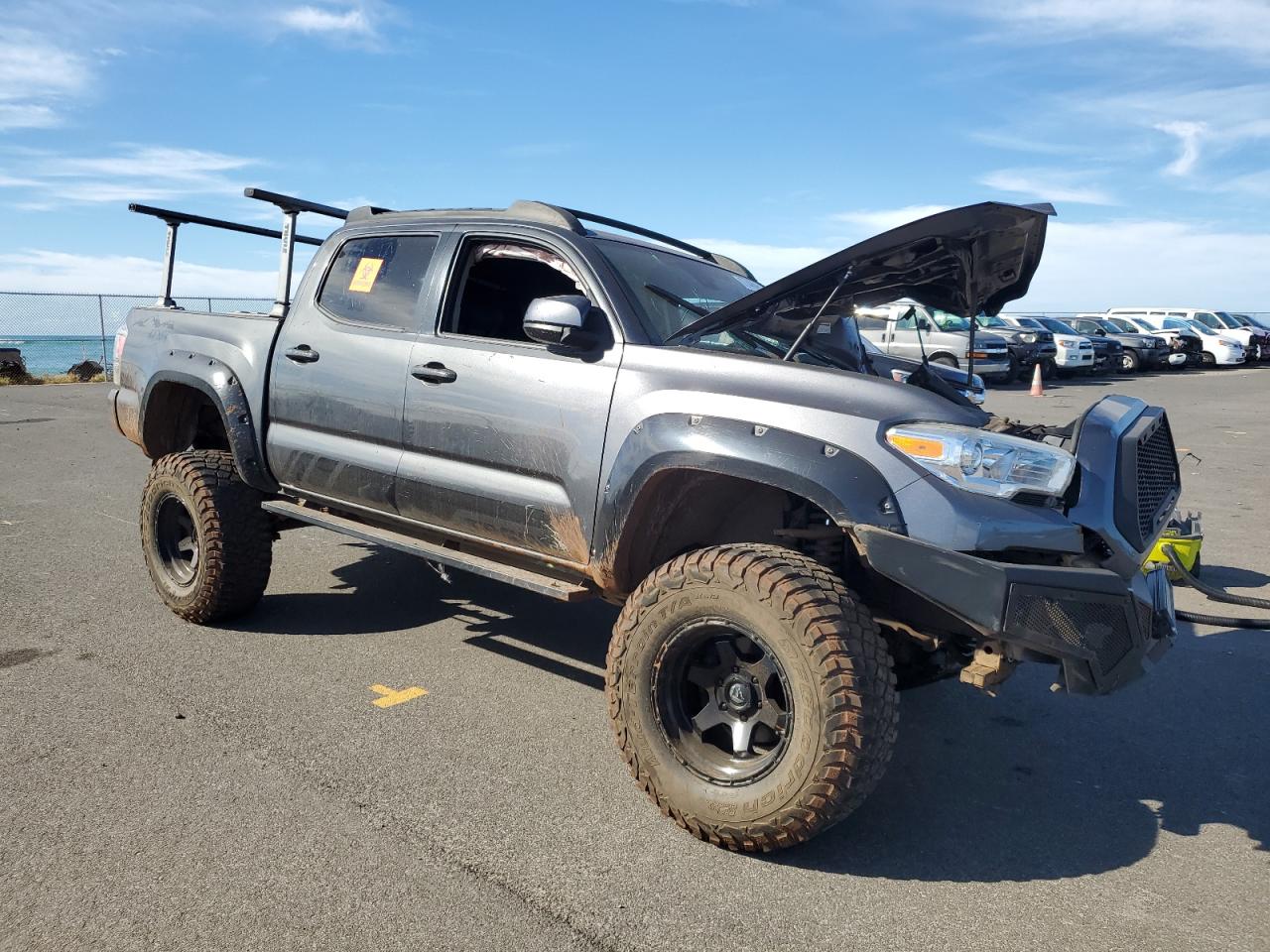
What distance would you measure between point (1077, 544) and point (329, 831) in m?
2.43

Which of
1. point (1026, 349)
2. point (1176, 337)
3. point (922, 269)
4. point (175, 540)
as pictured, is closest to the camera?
point (922, 269)

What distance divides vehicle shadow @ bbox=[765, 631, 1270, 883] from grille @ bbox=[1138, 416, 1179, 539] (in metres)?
0.99

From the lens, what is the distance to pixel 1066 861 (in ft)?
10.3

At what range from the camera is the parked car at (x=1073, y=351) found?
88.7ft

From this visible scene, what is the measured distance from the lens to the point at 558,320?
138 inches

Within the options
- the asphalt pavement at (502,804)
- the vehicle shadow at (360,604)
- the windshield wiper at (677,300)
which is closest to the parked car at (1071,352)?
the asphalt pavement at (502,804)

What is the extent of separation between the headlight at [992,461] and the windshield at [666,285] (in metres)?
1.15

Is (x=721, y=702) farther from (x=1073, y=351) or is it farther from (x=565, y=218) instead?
(x=1073, y=351)

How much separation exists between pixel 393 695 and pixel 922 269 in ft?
8.98

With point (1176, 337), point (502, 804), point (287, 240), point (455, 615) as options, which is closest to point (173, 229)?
point (287, 240)

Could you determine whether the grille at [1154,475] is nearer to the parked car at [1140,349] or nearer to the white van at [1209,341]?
the parked car at [1140,349]

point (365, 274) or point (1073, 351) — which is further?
point (1073, 351)

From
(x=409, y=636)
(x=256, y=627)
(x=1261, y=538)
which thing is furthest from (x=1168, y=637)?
(x=1261, y=538)

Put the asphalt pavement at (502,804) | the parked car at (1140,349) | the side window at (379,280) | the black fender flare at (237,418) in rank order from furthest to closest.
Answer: the parked car at (1140,349)
the black fender flare at (237,418)
the side window at (379,280)
the asphalt pavement at (502,804)
